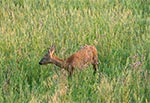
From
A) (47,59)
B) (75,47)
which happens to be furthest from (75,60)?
(75,47)

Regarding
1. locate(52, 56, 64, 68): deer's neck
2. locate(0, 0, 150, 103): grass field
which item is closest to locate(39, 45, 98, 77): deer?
locate(52, 56, 64, 68): deer's neck

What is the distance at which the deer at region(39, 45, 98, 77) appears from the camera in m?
5.05

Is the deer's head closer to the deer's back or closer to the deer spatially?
the deer

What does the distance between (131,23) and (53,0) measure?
1896 mm

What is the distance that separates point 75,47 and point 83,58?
1.84ft

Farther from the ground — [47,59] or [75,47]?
[47,59]

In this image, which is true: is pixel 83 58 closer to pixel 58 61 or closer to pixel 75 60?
pixel 75 60

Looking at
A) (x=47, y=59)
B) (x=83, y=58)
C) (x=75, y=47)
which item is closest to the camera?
(x=47, y=59)

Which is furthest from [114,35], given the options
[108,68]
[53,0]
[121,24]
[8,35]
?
[53,0]

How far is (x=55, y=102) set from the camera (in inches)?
157

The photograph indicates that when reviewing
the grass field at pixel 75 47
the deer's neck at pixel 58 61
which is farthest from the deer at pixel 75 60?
the grass field at pixel 75 47

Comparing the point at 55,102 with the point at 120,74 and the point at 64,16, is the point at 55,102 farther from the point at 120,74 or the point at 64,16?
the point at 64,16

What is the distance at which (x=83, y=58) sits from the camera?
525 cm

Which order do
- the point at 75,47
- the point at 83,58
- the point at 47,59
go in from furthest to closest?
1. the point at 75,47
2. the point at 83,58
3. the point at 47,59
